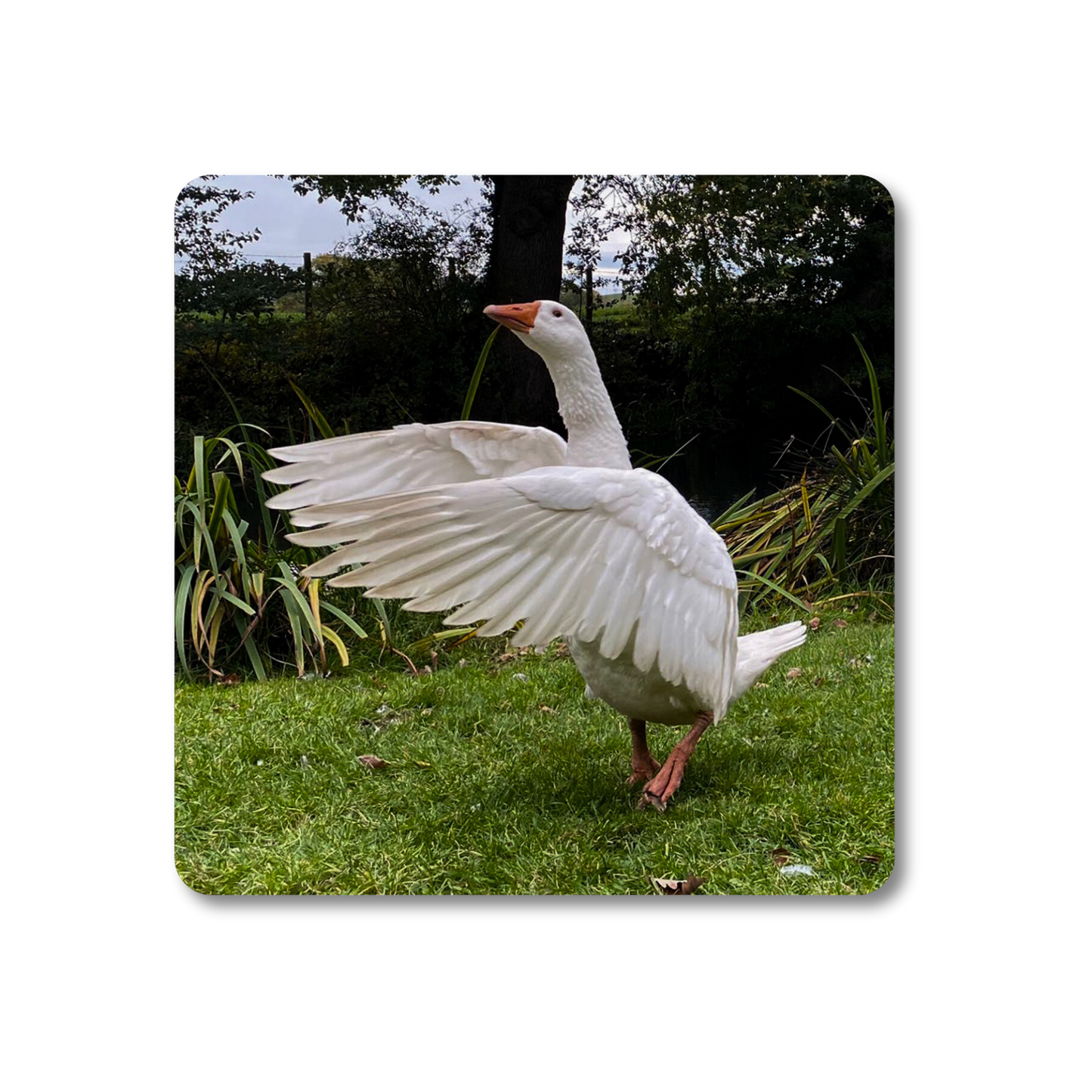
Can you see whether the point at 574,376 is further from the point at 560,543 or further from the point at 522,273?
the point at 522,273

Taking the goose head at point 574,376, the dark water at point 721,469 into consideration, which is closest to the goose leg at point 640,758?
the goose head at point 574,376

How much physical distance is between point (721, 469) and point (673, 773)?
11.5 ft

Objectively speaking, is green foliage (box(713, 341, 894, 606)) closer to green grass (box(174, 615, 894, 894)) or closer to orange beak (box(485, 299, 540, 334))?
green grass (box(174, 615, 894, 894))

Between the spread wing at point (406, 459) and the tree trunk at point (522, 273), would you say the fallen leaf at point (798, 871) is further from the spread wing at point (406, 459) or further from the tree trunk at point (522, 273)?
the tree trunk at point (522, 273)

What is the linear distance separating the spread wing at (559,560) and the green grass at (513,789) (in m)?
0.42

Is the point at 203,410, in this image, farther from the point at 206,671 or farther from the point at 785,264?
the point at 785,264

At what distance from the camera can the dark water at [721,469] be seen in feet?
18.4

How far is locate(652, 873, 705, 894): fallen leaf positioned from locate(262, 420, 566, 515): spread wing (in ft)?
3.77

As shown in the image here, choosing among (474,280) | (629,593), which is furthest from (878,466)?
(629,593)

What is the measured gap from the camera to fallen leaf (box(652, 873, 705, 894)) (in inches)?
84.5

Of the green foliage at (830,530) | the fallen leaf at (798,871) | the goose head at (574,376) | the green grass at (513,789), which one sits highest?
the goose head at (574,376)

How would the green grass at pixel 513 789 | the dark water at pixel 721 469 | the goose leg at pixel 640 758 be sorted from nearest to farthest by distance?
the green grass at pixel 513 789
the goose leg at pixel 640 758
the dark water at pixel 721 469

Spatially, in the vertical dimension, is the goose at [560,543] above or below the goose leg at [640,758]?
above

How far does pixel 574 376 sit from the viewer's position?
8.54 ft
